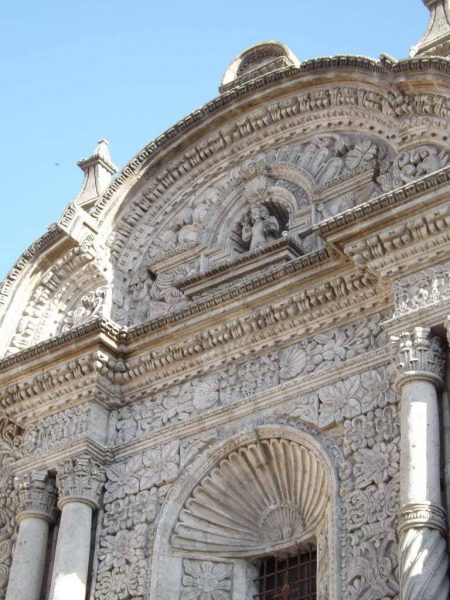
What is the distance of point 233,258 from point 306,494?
295 centimetres

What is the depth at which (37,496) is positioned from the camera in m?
13.2

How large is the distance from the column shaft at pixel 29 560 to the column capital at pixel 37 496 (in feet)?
0.19

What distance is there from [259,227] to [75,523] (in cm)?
360

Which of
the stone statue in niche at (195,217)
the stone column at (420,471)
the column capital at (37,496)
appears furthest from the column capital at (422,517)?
the stone statue in niche at (195,217)

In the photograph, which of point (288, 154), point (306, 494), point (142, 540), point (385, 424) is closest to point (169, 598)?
point (142, 540)

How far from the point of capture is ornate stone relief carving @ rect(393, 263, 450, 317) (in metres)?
11.4

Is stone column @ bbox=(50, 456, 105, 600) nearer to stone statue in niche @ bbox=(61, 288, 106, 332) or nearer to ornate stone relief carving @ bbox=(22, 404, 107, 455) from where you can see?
ornate stone relief carving @ bbox=(22, 404, 107, 455)

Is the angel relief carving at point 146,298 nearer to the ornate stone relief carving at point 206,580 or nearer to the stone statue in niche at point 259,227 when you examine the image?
the stone statue in niche at point 259,227

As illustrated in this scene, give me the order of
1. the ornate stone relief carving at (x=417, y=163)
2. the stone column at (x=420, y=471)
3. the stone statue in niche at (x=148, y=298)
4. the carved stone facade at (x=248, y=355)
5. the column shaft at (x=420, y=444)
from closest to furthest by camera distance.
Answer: the stone column at (x=420, y=471), the column shaft at (x=420, y=444), the carved stone facade at (x=248, y=355), the ornate stone relief carving at (x=417, y=163), the stone statue in niche at (x=148, y=298)

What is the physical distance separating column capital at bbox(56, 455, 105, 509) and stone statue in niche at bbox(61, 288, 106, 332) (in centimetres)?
190

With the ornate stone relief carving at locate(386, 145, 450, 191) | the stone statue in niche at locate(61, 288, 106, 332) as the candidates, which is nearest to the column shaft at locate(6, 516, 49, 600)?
the stone statue in niche at locate(61, 288, 106, 332)

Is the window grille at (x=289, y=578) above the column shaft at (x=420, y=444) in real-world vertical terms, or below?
below

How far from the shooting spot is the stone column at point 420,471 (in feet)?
32.6

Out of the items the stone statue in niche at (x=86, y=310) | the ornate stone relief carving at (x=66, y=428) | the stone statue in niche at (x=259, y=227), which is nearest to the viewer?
the ornate stone relief carving at (x=66, y=428)
